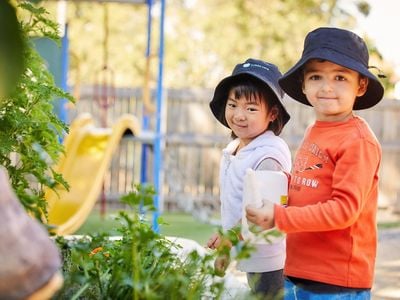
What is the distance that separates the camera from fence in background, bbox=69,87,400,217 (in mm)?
13242

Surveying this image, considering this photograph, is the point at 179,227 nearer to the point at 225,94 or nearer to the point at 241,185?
the point at 225,94

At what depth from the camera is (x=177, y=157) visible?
13312 millimetres

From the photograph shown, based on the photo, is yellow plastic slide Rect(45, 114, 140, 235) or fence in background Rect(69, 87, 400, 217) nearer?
yellow plastic slide Rect(45, 114, 140, 235)

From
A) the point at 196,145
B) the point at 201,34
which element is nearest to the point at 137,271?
the point at 196,145

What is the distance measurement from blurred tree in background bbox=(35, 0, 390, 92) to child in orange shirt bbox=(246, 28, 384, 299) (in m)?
15.7

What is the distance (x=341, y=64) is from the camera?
2.34m

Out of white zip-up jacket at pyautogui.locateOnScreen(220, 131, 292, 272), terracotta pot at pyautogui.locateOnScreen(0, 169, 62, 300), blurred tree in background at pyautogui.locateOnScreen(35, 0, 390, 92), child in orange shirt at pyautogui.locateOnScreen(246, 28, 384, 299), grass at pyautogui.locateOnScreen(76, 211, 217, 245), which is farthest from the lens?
blurred tree in background at pyautogui.locateOnScreen(35, 0, 390, 92)

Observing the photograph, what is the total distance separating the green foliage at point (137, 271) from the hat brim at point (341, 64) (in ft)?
2.50

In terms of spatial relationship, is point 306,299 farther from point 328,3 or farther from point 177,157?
point 328,3

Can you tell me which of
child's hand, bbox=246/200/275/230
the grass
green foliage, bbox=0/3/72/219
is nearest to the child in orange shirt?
child's hand, bbox=246/200/275/230

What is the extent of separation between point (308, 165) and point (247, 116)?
1.99 feet

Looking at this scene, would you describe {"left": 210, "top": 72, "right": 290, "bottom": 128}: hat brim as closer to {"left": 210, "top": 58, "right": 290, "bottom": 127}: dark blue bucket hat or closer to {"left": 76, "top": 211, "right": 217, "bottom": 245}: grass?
{"left": 210, "top": 58, "right": 290, "bottom": 127}: dark blue bucket hat

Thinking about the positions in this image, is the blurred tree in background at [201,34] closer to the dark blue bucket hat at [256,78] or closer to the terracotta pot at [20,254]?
the dark blue bucket hat at [256,78]

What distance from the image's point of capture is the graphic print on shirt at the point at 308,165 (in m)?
2.40
